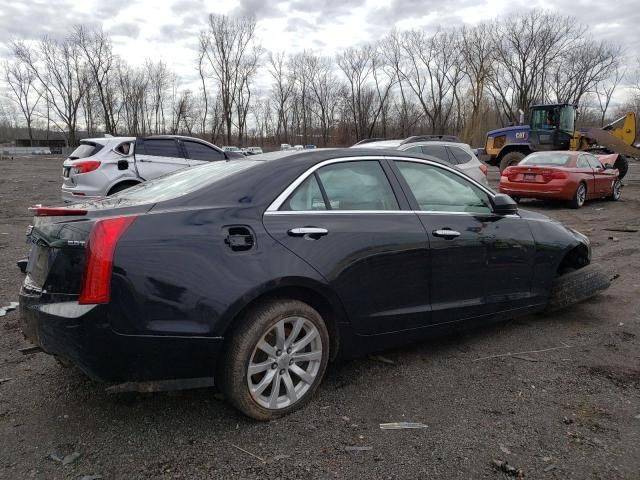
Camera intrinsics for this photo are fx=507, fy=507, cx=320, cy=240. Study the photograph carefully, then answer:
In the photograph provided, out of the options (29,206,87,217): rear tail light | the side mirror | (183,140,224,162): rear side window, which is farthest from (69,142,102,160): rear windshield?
the side mirror

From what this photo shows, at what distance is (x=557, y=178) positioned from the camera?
1210 centimetres

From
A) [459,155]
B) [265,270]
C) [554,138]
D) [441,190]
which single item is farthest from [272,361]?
[554,138]

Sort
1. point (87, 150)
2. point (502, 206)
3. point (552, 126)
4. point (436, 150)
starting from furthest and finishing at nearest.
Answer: point (552, 126) < point (436, 150) < point (87, 150) < point (502, 206)

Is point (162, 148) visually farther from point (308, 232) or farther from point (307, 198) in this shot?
point (308, 232)

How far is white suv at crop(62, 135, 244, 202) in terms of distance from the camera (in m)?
9.20

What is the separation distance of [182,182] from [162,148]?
7236 millimetres

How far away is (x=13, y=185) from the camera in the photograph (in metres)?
18.9

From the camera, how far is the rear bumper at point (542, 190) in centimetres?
1209

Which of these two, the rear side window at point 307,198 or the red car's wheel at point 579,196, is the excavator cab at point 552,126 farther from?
the rear side window at point 307,198

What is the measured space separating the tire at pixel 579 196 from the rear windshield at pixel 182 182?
11058 mm

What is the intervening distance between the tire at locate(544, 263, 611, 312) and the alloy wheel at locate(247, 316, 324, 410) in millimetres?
2528

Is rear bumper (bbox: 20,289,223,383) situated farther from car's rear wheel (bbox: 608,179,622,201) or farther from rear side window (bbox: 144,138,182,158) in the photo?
car's rear wheel (bbox: 608,179,622,201)

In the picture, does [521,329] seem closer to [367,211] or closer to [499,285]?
[499,285]

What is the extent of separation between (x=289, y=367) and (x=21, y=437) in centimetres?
147
